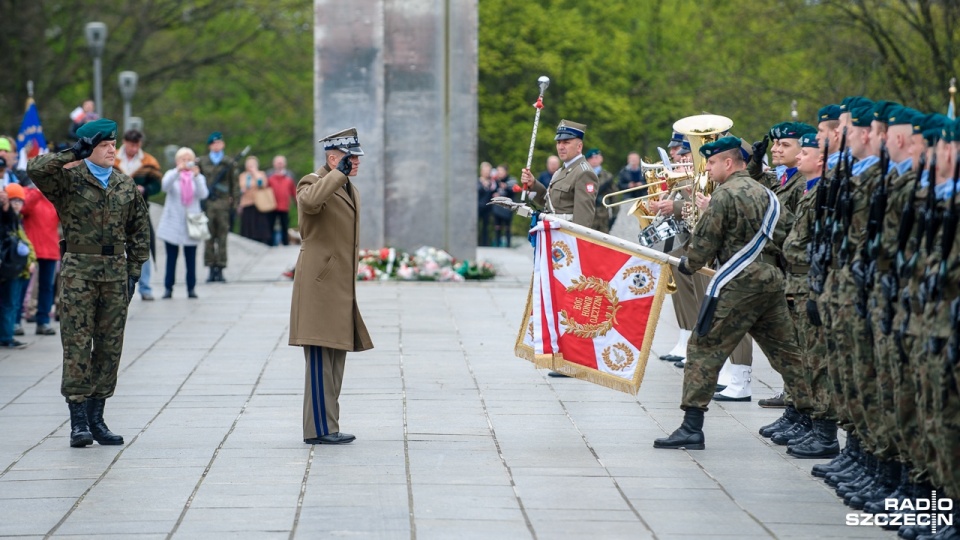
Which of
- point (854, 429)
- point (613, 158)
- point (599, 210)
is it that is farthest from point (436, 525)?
point (613, 158)

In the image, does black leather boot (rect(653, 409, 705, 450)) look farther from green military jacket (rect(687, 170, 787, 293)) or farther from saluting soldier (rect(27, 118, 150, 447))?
saluting soldier (rect(27, 118, 150, 447))

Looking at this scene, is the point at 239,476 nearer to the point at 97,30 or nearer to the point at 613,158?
the point at 97,30

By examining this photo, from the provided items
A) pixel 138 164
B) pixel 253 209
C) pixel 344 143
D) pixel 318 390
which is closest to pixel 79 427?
pixel 318 390

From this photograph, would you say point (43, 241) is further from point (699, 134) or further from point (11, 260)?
point (699, 134)

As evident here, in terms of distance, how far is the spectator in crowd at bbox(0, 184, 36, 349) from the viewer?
14.3m

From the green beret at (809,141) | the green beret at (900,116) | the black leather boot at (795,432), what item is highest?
the green beret at (900,116)

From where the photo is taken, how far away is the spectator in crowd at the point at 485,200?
3241 cm

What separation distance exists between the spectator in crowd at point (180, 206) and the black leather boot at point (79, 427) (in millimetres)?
9869

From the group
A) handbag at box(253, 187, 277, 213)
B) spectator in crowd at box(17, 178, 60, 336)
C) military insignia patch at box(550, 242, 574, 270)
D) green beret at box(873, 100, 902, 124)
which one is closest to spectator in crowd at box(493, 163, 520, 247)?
handbag at box(253, 187, 277, 213)

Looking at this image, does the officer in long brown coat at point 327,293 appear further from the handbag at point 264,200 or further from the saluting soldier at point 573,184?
the handbag at point 264,200

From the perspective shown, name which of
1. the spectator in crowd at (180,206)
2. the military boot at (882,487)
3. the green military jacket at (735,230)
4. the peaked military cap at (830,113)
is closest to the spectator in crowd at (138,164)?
the spectator in crowd at (180,206)

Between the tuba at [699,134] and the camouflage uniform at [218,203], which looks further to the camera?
the camouflage uniform at [218,203]

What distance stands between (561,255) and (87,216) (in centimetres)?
320

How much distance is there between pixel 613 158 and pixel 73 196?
4224 cm
